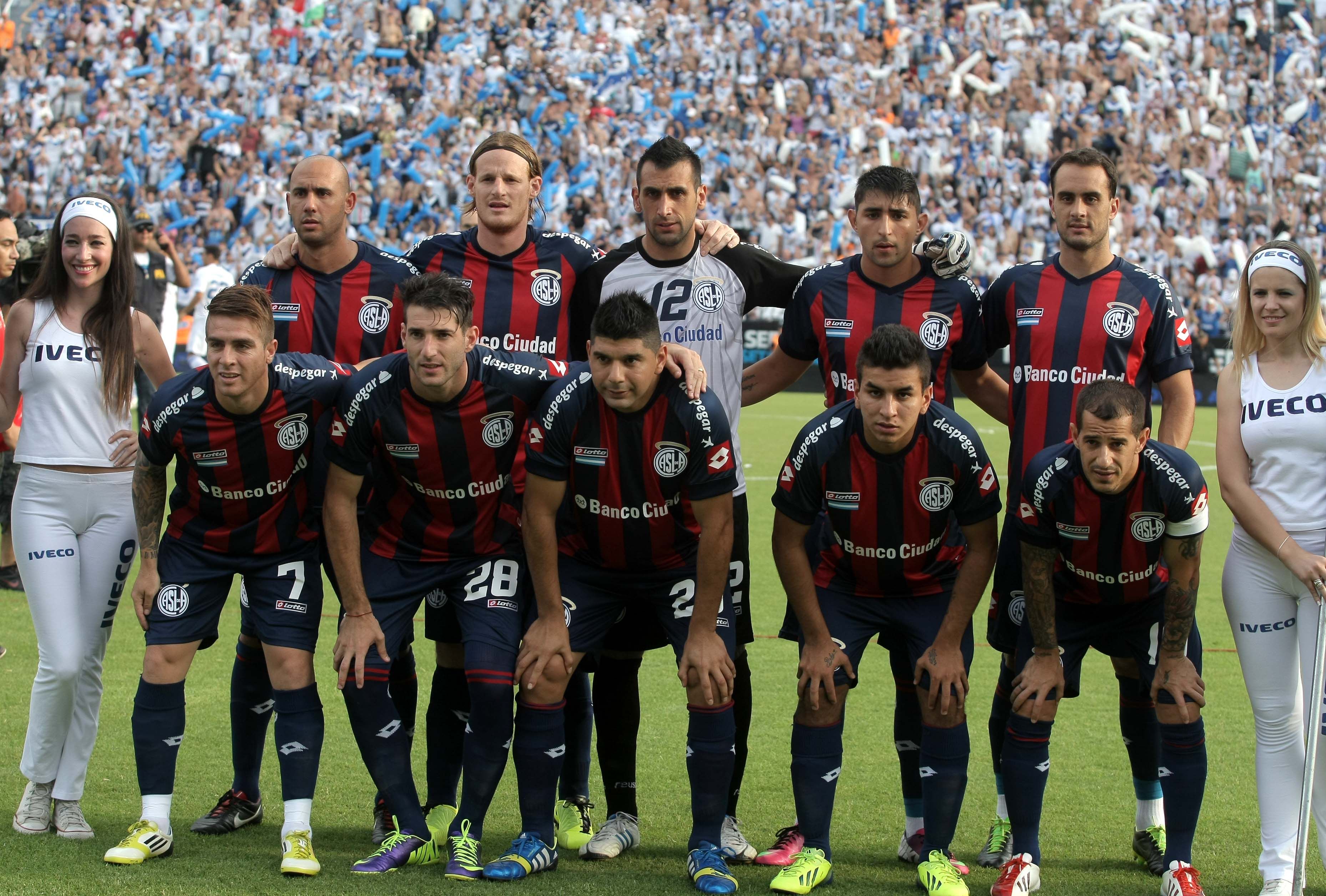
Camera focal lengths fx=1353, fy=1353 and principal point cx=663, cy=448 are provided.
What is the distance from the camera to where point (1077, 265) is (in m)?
4.87

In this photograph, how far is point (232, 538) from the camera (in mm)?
4555

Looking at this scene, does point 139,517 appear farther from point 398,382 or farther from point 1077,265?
point 1077,265

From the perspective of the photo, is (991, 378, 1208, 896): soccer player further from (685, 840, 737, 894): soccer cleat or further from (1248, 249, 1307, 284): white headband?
(685, 840, 737, 894): soccer cleat

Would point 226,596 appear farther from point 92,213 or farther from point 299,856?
point 92,213

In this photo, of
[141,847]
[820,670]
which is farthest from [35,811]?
[820,670]

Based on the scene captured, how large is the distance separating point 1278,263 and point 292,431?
325 centimetres

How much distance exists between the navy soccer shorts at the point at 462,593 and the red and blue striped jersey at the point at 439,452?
0.13 feet

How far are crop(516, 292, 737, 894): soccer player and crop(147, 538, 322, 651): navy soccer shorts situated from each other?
0.77 m

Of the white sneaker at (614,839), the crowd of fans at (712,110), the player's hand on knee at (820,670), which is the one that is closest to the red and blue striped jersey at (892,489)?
the player's hand on knee at (820,670)

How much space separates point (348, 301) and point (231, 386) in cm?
80

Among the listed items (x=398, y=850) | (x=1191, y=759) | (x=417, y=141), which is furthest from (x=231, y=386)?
(x=417, y=141)

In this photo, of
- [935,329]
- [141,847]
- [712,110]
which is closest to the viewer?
[141,847]

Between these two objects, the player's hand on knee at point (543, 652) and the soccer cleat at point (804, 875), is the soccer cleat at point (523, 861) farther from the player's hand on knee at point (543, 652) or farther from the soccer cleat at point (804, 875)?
the soccer cleat at point (804, 875)

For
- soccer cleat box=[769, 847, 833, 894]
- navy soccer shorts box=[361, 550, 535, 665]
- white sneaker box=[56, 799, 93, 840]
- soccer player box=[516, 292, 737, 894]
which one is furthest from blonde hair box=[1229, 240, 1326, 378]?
white sneaker box=[56, 799, 93, 840]
